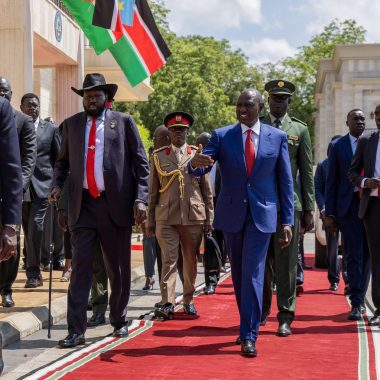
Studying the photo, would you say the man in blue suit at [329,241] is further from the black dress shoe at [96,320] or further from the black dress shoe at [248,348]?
the black dress shoe at [248,348]

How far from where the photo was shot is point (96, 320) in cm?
877

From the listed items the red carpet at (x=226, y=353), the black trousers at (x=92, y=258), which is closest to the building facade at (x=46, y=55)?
the red carpet at (x=226, y=353)

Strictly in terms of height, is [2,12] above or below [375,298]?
above

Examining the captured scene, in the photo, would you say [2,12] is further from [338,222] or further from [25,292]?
[338,222]

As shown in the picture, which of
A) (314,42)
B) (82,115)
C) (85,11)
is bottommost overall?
(82,115)

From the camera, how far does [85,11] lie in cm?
1123

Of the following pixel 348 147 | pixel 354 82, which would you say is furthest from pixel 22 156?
pixel 354 82

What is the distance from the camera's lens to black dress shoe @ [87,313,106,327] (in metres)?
8.72

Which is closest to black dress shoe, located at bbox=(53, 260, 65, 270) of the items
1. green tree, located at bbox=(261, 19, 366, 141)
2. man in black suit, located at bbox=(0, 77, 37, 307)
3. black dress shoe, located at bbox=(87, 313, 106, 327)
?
man in black suit, located at bbox=(0, 77, 37, 307)

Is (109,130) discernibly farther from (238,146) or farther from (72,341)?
(72,341)

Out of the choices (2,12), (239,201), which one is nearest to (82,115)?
(239,201)

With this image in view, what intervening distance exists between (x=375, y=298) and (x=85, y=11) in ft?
16.5

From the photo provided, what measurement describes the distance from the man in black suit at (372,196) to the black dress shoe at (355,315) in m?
0.34

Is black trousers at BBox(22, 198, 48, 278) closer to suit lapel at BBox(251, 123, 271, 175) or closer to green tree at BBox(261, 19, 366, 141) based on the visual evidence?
suit lapel at BBox(251, 123, 271, 175)
